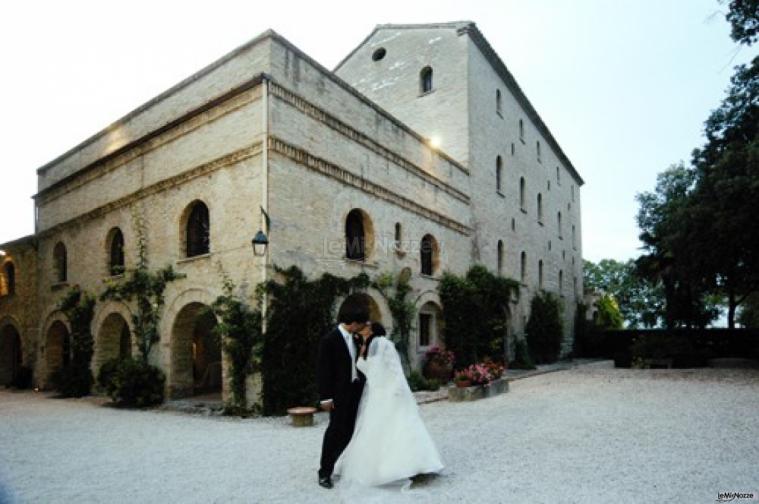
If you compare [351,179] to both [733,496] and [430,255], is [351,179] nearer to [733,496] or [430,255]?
[430,255]

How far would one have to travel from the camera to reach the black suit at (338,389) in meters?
5.05

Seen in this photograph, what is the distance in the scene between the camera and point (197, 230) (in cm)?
1195

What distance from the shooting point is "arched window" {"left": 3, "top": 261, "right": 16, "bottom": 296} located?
18.2 meters

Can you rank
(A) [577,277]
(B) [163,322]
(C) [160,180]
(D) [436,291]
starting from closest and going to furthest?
(B) [163,322] < (C) [160,180] < (D) [436,291] < (A) [577,277]

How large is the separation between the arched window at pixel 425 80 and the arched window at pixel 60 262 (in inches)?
559

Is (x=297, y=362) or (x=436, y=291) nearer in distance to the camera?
(x=297, y=362)

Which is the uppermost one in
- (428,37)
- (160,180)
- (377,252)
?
(428,37)

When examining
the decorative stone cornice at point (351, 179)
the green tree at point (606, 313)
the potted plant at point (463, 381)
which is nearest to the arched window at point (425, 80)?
the decorative stone cornice at point (351, 179)

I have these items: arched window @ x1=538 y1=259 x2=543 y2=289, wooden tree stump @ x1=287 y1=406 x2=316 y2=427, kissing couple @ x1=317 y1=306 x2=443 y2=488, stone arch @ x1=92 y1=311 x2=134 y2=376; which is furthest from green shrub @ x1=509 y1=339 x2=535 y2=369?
kissing couple @ x1=317 y1=306 x2=443 y2=488

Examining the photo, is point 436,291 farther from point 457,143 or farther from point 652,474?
point 652,474

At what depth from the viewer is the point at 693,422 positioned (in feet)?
26.6

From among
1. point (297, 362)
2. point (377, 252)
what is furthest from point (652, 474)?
point (377, 252)

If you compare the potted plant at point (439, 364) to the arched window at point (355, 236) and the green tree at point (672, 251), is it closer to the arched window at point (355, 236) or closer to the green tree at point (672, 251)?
the arched window at point (355, 236)

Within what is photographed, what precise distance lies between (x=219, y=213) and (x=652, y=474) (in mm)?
9055
